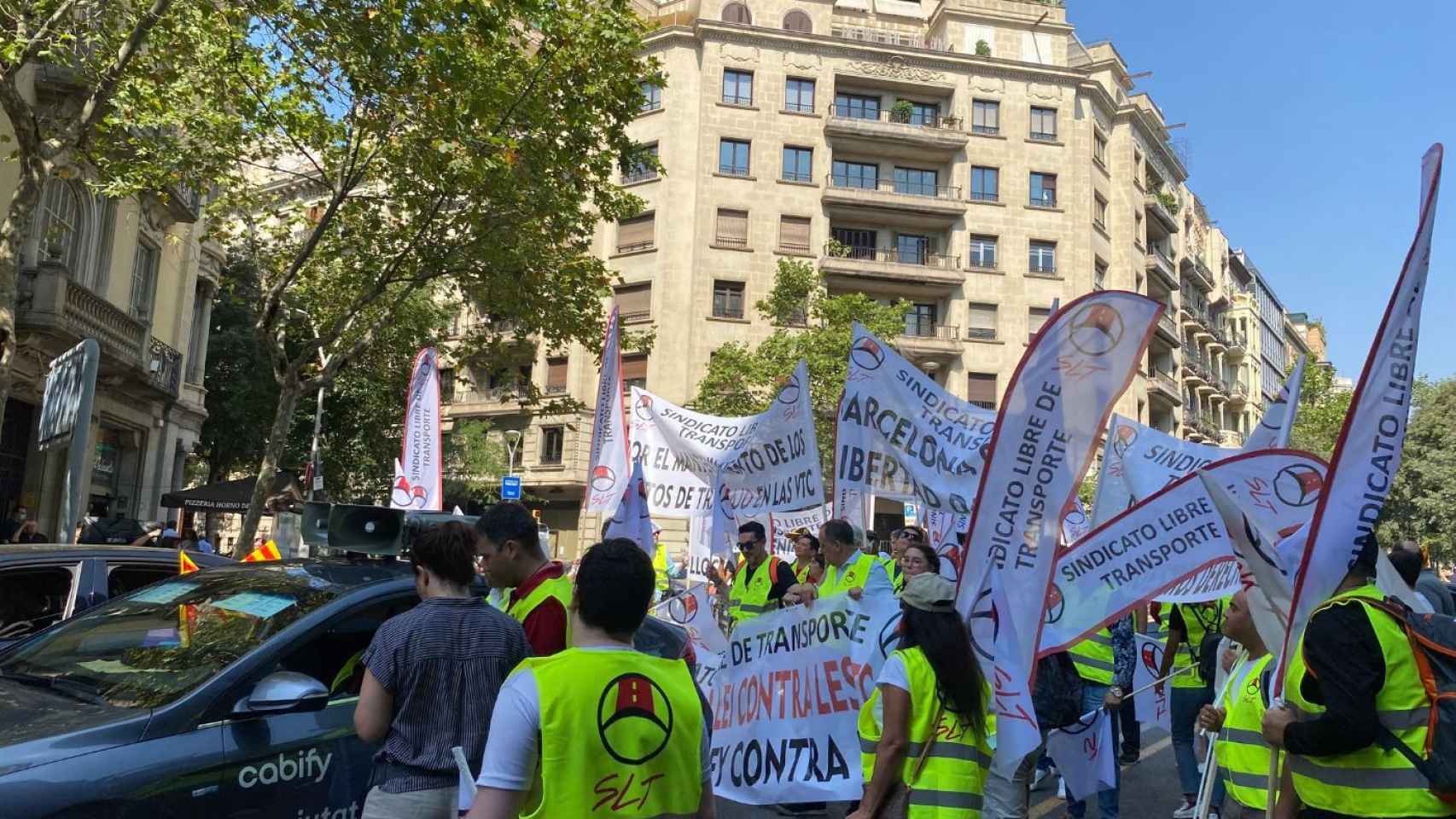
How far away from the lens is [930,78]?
146 feet

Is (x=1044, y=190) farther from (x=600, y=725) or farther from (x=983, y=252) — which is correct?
(x=600, y=725)

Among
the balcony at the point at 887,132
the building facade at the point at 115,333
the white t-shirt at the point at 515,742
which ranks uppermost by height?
the balcony at the point at 887,132

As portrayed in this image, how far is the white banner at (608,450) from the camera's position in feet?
30.7

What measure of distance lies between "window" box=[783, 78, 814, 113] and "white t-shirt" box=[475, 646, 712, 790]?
42.6 meters

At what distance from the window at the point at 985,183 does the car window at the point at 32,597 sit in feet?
136

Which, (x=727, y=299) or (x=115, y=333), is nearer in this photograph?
(x=115, y=333)

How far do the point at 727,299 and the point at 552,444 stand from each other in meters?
8.48

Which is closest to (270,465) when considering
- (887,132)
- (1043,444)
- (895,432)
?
(895,432)

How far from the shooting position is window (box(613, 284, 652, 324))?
135 ft

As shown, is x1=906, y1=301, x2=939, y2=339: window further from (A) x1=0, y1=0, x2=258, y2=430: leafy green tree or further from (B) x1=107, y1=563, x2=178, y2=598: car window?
(B) x1=107, y1=563, x2=178, y2=598: car window

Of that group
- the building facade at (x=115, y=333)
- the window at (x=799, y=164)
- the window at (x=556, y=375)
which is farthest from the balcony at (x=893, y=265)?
the building facade at (x=115, y=333)

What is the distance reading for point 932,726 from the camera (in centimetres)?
396

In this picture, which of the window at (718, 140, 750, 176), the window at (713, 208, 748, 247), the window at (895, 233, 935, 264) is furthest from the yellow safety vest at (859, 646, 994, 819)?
the window at (895, 233, 935, 264)

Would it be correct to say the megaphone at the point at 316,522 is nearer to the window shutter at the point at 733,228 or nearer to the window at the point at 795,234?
the window shutter at the point at 733,228
